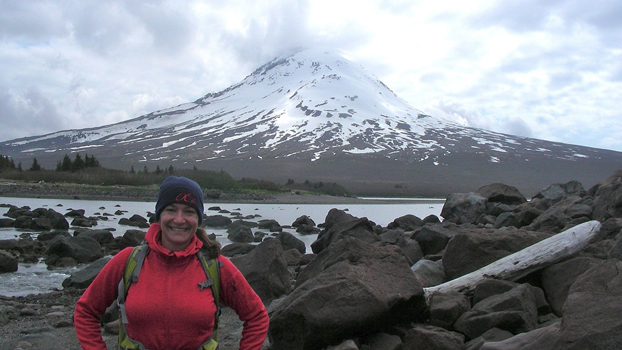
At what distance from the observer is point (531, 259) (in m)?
6.47

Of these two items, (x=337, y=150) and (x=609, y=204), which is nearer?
(x=609, y=204)

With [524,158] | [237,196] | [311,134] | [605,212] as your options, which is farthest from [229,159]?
[605,212]

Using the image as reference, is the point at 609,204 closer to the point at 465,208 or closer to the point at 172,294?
the point at 465,208

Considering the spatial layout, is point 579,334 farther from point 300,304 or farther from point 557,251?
point 557,251

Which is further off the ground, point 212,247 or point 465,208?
point 212,247

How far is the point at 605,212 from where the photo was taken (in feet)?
35.4

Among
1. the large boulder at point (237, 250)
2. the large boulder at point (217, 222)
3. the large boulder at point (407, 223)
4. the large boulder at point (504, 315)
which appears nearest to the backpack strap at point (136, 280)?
the large boulder at point (504, 315)

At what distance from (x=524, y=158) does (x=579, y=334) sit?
154 metres

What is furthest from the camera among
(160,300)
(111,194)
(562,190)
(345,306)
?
(111,194)

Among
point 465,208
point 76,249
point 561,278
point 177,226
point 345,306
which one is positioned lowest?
point 76,249

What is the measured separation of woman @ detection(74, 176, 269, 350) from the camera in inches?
112

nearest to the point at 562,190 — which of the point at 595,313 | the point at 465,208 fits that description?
the point at 465,208

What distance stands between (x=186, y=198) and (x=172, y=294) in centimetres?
57

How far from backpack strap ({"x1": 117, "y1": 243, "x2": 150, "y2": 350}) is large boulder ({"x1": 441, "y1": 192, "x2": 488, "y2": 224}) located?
17.8 m
